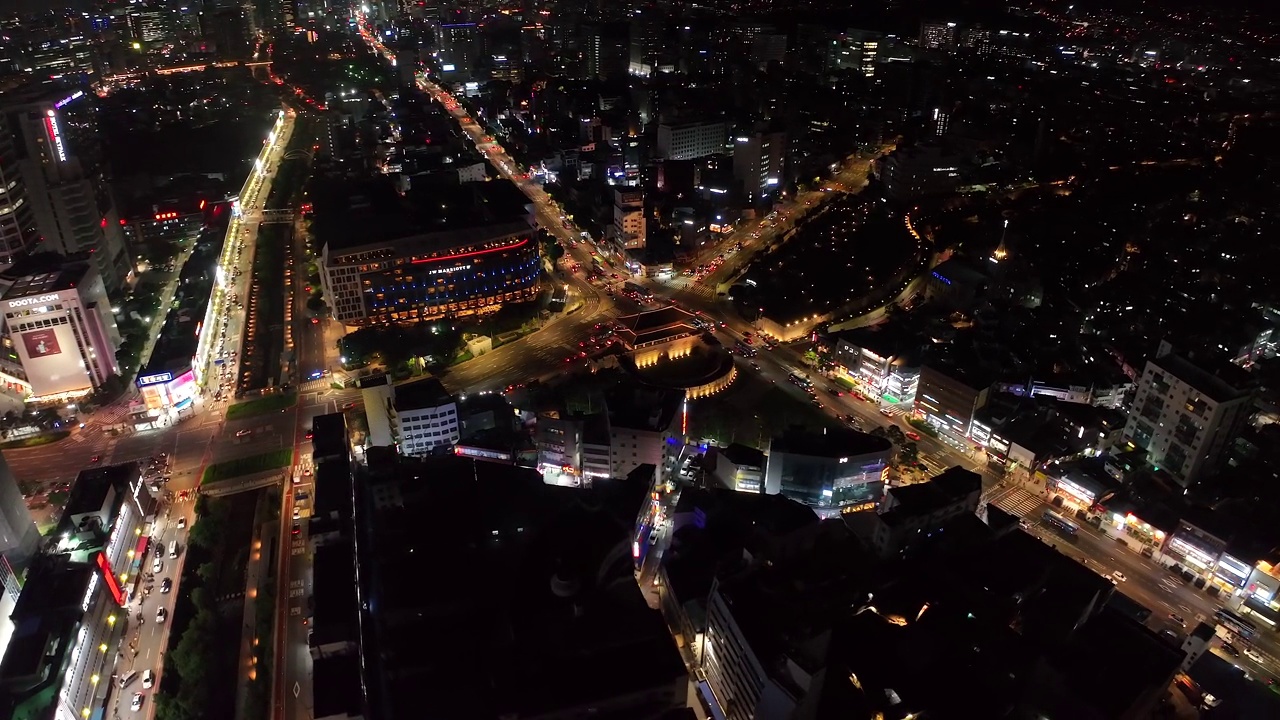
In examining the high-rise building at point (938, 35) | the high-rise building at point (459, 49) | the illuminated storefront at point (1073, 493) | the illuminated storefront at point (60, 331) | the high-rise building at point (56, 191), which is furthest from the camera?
the high-rise building at point (938, 35)

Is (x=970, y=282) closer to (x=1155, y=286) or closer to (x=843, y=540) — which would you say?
(x=1155, y=286)

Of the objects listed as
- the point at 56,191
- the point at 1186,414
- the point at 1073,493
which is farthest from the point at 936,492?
the point at 56,191

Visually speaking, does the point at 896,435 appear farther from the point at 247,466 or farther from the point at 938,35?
the point at 938,35

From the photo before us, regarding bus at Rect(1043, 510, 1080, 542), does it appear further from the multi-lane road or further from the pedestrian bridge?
the pedestrian bridge

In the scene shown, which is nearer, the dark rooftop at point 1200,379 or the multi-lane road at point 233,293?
the dark rooftop at point 1200,379

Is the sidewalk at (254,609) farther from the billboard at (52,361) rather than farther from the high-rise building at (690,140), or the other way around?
the high-rise building at (690,140)

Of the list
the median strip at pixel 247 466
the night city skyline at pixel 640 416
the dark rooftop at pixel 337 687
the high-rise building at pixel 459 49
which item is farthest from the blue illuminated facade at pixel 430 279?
the high-rise building at pixel 459 49
